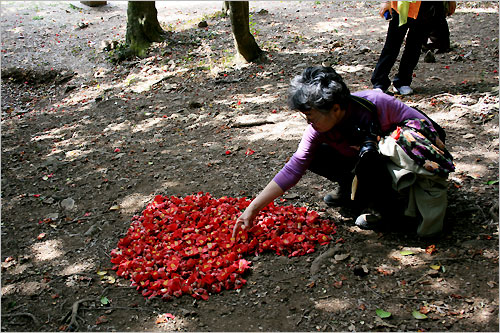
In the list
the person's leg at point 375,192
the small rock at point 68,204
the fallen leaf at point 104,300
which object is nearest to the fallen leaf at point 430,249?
the person's leg at point 375,192

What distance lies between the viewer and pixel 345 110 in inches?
107

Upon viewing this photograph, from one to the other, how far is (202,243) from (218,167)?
63.1 inches

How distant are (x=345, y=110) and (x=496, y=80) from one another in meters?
3.88

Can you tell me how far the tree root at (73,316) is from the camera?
262 cm

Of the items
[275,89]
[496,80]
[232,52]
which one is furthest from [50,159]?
[496,80]

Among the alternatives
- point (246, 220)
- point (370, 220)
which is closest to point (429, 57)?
point (370, 220)

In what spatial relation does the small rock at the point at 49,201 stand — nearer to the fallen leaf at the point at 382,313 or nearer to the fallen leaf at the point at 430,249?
the fallen leaf at the point at 382,313

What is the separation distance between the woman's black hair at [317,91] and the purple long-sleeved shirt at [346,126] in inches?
8.9

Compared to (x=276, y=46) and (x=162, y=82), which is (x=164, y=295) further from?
(x=276, y=46)

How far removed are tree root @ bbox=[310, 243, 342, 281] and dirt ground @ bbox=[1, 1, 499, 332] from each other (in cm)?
5

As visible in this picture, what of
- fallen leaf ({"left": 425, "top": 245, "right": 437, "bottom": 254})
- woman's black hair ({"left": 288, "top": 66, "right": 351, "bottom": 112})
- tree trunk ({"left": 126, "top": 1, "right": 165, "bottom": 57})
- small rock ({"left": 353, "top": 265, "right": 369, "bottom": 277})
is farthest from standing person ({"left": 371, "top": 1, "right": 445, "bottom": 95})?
tree trunk ({"left": 126, "top": 1, "right": 165, "bottom": 57})

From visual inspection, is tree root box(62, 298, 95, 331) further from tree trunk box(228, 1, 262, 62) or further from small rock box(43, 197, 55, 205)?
tree trunk box(228, 1, 262, 62)

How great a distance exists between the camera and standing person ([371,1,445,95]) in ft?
15.7

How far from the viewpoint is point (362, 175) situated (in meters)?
2.86
